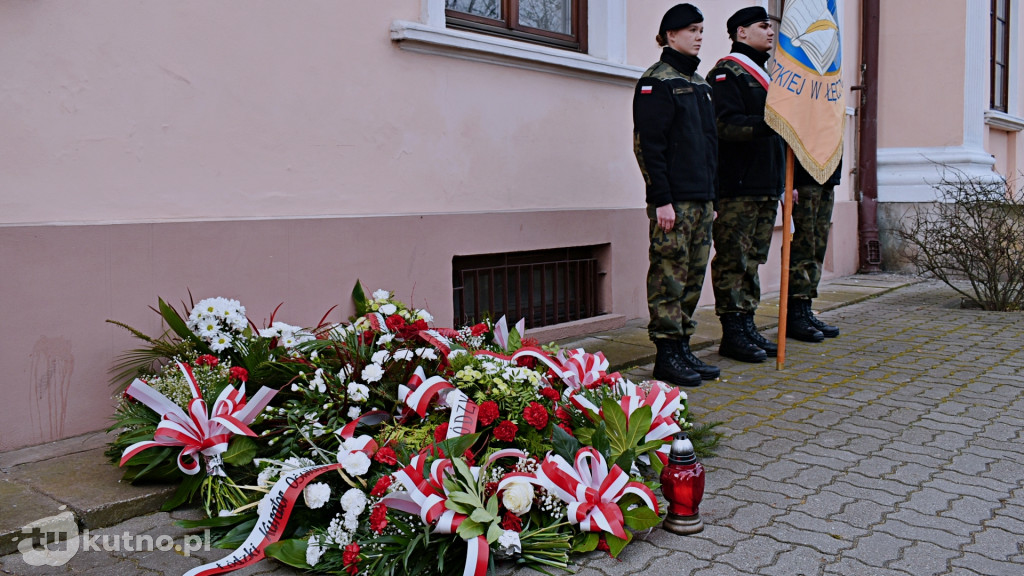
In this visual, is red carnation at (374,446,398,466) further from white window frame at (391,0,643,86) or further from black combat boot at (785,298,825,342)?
black combat boot at (785,298,825,342)

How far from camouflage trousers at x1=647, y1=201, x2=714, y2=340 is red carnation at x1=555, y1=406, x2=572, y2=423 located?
1634 mm

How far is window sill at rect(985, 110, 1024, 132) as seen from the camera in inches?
458

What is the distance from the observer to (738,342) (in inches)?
223

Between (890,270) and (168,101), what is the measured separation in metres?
8.91

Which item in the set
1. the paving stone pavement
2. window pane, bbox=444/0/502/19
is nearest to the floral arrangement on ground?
the paving stone pavement

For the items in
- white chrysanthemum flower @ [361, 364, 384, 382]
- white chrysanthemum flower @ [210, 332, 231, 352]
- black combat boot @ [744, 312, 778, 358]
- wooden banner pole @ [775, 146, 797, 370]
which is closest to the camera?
white chrysanthemum flower @ [361, 364, 384, 382]

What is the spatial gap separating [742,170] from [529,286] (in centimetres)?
160

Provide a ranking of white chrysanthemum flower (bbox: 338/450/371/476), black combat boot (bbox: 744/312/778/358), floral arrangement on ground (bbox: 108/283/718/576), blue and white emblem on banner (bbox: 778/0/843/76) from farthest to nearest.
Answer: black combat boot (bbox: 744/312/778/358) < blue and white emblem on banner (bbox: 778/0/843/76) < white chrysanthemum flower (bbox: 338/450/371/476) < floral arrangement on ground (bbox: 108/283/718/576)

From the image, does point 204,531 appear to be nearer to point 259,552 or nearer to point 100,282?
point 259,552

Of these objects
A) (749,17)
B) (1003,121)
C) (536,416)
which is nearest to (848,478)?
(536,416)

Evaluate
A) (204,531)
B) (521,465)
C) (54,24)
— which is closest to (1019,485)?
(521,465)

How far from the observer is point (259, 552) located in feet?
9.04

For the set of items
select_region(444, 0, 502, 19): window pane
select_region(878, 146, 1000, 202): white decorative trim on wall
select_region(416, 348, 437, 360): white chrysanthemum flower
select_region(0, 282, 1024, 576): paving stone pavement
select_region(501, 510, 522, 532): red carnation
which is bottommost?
select_region(0, 282, 1024, 576): paving stone pavement

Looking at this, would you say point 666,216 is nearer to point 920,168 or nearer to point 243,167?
point 243,167
